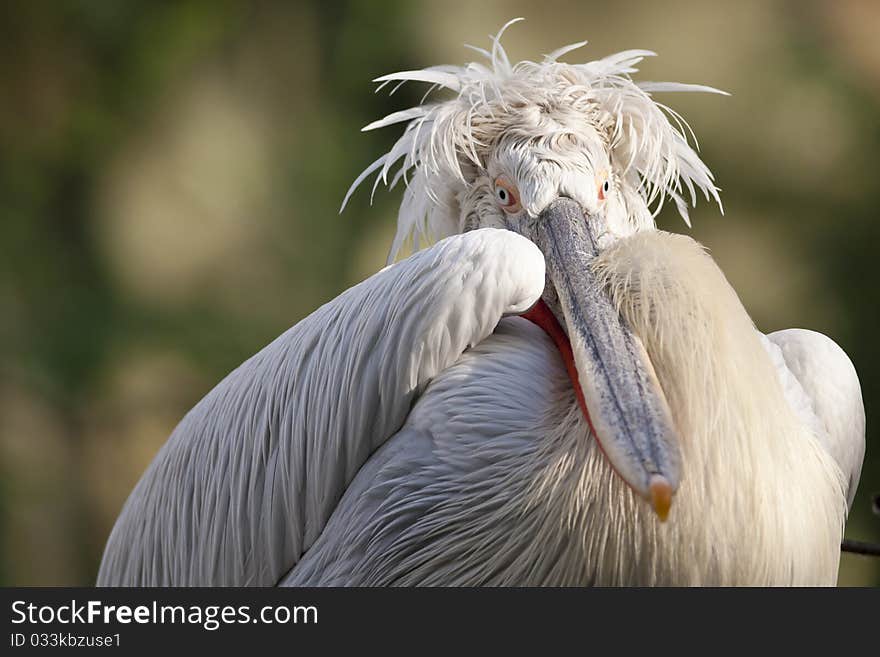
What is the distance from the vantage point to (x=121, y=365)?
10.5 ft

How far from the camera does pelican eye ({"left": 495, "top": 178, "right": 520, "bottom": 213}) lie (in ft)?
4.09

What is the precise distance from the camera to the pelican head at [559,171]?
3.56 feet

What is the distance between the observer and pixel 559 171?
121 cm

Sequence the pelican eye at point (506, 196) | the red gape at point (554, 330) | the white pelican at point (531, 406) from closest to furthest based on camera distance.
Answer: the white pelican at point (531, 406) < the red gape at point (554, 330) < the pelican eye at point (506, 196)

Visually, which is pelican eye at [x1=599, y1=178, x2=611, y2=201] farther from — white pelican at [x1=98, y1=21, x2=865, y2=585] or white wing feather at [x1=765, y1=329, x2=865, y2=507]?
white wing feather at [x1=765, y1=329, x2=865, y2=507]

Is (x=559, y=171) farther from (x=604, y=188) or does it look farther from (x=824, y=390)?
(x=824, y=390)

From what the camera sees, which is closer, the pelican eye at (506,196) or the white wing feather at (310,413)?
the white wing feather at (310,413)

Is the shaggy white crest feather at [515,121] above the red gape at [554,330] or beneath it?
above

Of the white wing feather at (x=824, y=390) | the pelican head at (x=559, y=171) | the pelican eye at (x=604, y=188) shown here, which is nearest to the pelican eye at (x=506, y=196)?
the pelican head at (x=559, y=171)

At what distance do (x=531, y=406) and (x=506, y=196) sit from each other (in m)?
0.31

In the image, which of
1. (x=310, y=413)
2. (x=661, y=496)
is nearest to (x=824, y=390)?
(x=661, y=496)

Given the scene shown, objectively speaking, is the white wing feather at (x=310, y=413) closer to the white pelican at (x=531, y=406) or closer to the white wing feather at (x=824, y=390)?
the white pelican at (x=531, y=406)

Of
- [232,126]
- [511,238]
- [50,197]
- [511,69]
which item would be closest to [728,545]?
[511,238]

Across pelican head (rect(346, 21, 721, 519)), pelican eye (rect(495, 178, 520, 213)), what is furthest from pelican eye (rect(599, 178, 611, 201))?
pelican eye (rect(495, 178, 520, 213))
